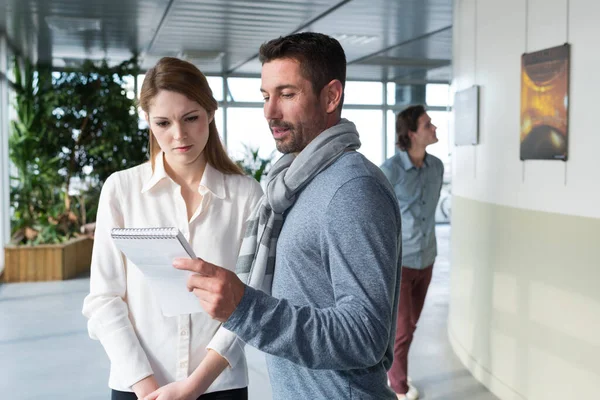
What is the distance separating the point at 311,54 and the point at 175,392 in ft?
3.01

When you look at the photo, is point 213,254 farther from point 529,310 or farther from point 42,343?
point 42,343

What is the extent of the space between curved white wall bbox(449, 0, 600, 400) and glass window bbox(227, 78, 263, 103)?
367 inches

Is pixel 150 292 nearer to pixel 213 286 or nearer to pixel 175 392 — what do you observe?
pixel 175 392

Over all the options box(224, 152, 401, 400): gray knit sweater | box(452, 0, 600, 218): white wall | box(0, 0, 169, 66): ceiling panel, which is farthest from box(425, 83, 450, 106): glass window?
box(224, 152, 401, 400): gray knit sweater

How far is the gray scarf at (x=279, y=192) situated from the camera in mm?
1456

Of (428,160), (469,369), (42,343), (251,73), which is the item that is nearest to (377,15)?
(428,160)

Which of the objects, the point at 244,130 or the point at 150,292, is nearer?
the point at 150,292

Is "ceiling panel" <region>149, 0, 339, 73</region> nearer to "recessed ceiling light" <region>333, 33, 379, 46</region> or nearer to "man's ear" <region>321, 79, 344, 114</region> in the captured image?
"recessed ceiling light" <region>333, 33, 379, 46</region>

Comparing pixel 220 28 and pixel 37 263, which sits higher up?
pixel 220 28

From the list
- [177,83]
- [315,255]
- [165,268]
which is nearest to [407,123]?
[177,83]

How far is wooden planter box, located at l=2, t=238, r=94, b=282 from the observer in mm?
8906

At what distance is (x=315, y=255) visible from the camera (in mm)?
1405

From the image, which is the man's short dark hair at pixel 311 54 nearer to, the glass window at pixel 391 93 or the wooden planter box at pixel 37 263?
the wooden planter box at pixel 37 263

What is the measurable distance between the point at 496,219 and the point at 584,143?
1.15 metres
